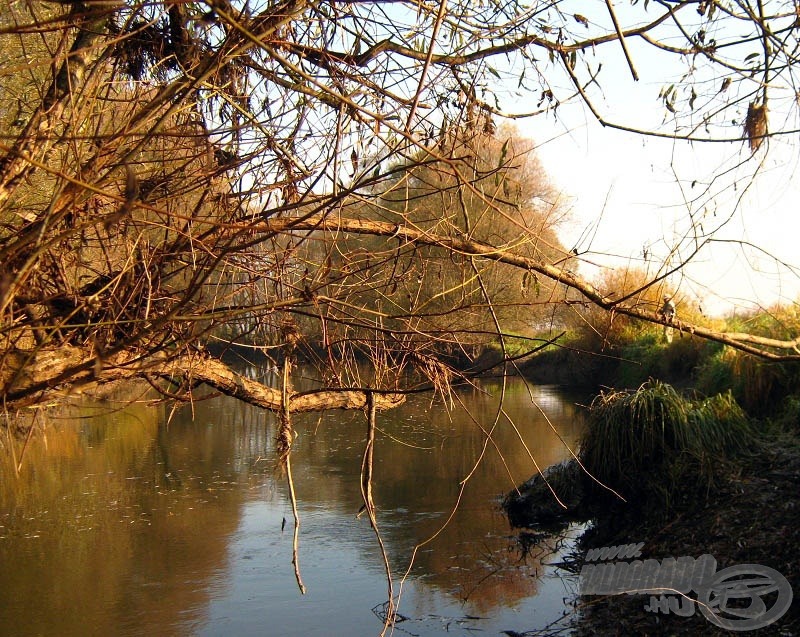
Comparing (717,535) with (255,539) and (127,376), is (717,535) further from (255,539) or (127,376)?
(127,376)

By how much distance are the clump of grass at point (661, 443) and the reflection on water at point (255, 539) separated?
0.86m

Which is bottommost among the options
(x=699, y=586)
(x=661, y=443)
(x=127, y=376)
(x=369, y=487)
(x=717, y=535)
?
(x=699, y=586)

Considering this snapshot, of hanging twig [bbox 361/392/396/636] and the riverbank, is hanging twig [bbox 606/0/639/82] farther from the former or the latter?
the riverbank

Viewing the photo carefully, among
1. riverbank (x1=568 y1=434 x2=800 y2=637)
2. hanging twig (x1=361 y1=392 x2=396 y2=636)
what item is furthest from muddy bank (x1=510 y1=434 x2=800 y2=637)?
hanging twig (x1=361 y1=392 x2=396 y2=636)

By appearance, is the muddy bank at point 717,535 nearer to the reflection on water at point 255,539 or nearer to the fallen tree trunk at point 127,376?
the reflection on water at point 255,539

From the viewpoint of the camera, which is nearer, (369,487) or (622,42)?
(622,42)

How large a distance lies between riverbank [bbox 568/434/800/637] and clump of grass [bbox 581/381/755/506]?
20 centimetres

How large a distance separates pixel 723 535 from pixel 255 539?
12.9ft

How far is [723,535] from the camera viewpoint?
538 cm

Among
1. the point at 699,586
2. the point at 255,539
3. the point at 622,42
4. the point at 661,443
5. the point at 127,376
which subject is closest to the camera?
the point at 622,42

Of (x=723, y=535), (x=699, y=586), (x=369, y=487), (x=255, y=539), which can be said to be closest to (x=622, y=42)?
(x=369, y=487)

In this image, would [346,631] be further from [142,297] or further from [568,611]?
[142,297]

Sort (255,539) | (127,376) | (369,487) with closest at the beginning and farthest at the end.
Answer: (127,376), (369,487), (255,539)

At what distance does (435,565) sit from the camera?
21.1 ft
